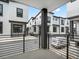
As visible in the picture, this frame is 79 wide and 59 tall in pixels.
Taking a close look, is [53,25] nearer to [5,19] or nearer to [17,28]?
[17,28]

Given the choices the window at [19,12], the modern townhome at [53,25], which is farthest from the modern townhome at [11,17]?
the modern townhome at [53,25]

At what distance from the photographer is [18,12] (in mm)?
12312

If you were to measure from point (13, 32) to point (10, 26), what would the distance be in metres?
0.86

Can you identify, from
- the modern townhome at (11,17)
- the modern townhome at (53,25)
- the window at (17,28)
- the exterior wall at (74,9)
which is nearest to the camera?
the exterior wall at (74,9)

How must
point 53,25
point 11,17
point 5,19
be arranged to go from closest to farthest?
point 5,19, point 11,17, point 53,25

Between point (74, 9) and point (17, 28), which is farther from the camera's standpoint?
point (17, 28)

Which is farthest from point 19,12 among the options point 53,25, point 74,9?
point 53,25

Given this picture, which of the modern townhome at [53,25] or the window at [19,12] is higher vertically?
the window at [19,12]

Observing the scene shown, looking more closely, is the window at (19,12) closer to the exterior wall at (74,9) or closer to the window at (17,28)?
the window at (17,28)

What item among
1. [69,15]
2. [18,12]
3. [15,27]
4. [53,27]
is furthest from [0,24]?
[53,27]

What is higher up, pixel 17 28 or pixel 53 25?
pixel 53 25

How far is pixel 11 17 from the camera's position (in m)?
11.6

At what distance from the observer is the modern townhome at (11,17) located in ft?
34.9

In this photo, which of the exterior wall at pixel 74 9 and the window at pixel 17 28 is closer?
the exterior wall at pixel 74 9
